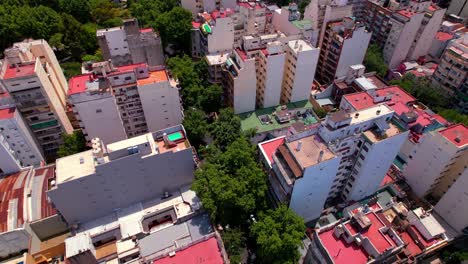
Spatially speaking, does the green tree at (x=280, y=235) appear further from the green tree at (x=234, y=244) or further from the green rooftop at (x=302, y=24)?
the green rooftop at (x=302, y=24)

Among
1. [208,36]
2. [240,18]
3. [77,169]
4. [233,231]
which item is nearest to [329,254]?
[233,231]

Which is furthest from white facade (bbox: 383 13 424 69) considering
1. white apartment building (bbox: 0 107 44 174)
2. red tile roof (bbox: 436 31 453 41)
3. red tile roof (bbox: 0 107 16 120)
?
red tile roof (bbox: 0 107 16 120)

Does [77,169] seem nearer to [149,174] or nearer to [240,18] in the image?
[149,174]

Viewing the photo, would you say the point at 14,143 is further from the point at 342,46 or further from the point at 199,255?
the point at 342,46

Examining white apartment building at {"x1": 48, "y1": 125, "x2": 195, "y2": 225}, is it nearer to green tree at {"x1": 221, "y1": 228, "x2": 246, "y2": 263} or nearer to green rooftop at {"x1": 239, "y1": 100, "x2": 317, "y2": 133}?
green tree at {"x1": 221, "y1": 228, "x2": 246, "y2": 263}

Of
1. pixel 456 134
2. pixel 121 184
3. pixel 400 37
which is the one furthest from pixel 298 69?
pixel 121 184

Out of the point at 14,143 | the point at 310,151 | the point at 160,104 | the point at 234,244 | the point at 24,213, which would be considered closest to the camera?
the point at 310,151
